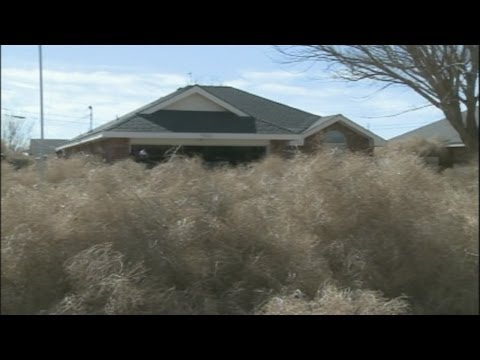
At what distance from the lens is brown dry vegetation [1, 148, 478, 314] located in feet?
18.4

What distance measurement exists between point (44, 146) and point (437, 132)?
5.45 meters

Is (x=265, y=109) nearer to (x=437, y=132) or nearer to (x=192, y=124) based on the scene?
(x=192, y=124)

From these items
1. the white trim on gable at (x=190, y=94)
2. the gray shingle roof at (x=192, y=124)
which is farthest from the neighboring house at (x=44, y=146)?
the gray shingle roof at (x=192, y=124)

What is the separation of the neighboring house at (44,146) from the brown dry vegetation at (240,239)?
0.30m

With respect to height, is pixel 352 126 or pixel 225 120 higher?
pixel 225 120

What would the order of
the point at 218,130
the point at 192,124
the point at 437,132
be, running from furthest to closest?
the point at 192,124
the point at 218,130
the point at 437,132

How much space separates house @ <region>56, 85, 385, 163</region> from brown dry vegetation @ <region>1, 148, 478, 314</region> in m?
1.14

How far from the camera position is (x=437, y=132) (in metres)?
7.66

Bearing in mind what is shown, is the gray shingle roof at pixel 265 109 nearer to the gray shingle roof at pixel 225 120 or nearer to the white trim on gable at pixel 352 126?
the gray shingle roof at pixel 225 120

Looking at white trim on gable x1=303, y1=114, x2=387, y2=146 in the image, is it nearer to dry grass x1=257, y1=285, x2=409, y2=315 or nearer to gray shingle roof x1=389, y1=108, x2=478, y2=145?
gray shingle roof x1=389, y1=108, x2=478, y2=145

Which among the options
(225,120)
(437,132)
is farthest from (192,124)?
(437,132)

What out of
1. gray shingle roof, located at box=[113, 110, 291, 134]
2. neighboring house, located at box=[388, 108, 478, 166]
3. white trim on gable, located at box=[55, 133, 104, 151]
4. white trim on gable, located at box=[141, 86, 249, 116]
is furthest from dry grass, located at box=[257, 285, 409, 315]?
white trim on gable, located at box=[141, 86, 249, 116]
